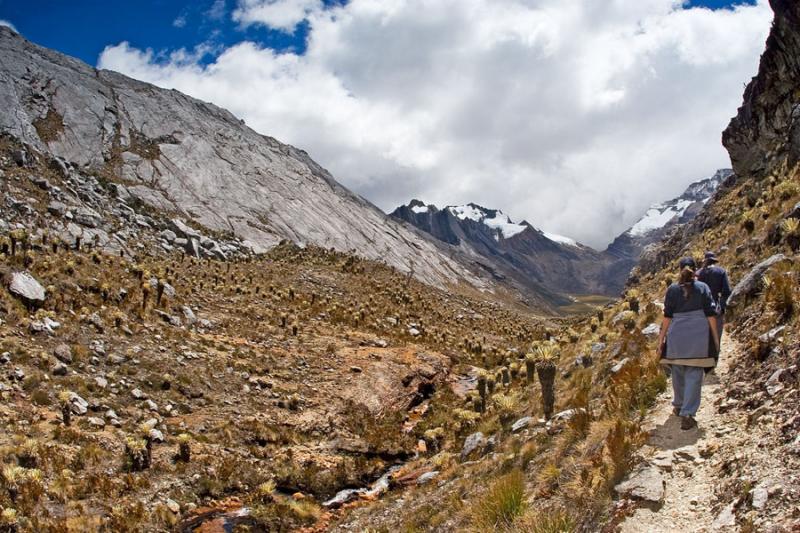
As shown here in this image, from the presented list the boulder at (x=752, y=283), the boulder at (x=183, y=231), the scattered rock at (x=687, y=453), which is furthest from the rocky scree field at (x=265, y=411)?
the boulder at (x=183, y=231)

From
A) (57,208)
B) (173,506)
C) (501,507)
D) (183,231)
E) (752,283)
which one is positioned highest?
(183,231)

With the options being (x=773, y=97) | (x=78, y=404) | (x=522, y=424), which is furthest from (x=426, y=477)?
(x=773, y=97)

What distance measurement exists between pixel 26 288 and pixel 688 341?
910 inches

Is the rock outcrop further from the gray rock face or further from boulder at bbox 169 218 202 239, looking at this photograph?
the gray rock face

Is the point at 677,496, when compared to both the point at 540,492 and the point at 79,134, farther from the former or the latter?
the point at 79,134

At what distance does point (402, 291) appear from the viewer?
51156 millimetres

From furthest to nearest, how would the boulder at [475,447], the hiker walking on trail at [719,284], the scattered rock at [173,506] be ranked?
the boulder at [475,447]
the scattered rock at [173,506]
the hiker walking on trail at [719,284]

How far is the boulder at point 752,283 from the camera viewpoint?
11492mm

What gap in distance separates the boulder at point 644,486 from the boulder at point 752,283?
23.0 feet

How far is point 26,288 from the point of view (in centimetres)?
1984

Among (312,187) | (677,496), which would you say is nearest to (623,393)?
(677,496)

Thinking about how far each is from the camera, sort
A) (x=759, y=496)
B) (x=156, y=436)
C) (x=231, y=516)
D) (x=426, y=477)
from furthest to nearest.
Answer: (x=156, y=436)
(x=426, y=477)
(x=231, y=516)
(x=759, y=496)

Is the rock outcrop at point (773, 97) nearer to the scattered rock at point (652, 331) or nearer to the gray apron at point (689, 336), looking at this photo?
the scattered rock at point (652, 331)

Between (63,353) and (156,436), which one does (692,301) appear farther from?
(63,353)
